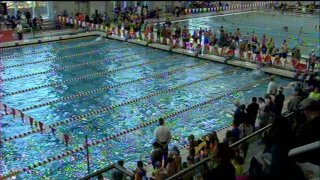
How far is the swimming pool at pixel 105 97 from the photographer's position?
29.3ft

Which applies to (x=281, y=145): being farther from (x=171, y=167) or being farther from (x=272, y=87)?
(x=272, y=87)

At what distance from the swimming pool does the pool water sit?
24.2 feet

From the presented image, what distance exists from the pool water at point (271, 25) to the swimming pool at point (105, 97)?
24.2ft

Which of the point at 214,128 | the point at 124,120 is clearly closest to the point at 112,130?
the point at 124,120

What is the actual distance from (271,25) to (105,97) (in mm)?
20107

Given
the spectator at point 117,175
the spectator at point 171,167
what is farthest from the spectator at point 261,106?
the spectator at point 117,175

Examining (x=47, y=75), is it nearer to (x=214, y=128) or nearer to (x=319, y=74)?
(x=214, y=128)

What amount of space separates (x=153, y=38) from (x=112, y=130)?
1174cm

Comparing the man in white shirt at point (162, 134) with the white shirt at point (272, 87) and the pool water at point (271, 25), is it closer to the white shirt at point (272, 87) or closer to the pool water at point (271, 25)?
the white shirt at point (272, 87)

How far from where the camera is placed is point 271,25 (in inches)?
1153

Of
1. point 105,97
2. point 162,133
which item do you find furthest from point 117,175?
point 105,97

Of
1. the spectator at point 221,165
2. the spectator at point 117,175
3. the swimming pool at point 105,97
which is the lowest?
the swimming pool at point 105,97

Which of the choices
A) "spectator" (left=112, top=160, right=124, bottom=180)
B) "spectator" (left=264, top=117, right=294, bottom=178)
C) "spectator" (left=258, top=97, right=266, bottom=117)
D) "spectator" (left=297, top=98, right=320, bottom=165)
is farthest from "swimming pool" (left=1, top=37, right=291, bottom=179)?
"spectator" (left=264, top=117, right=294, bottom=178)

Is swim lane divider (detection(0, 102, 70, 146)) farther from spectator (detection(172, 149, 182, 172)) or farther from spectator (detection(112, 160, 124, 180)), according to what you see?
spectator (detection(112, 160, 124, 180))
